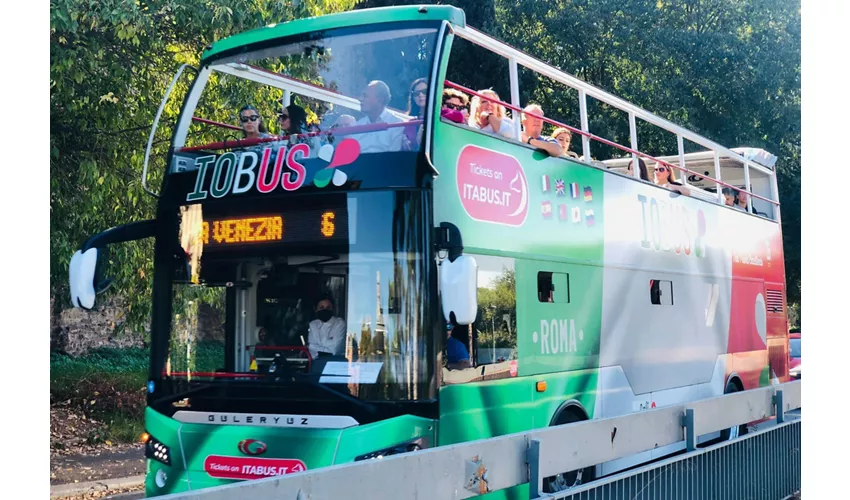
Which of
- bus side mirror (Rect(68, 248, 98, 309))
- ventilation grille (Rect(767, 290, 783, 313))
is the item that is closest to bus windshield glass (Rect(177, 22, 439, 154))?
bus side mirror (Rect(68, 248, 98, 309))

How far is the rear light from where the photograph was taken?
6223mm

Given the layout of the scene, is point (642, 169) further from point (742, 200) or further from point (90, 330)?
point (90, 330)

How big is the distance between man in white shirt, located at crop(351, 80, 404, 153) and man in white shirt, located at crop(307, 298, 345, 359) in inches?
39.9

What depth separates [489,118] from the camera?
22.8 ft

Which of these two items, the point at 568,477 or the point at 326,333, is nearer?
the point at 326,333

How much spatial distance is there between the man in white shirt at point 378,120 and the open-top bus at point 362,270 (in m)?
0.01

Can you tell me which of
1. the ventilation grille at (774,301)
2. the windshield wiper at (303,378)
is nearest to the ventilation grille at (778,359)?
the ventilation grille at (774,301)

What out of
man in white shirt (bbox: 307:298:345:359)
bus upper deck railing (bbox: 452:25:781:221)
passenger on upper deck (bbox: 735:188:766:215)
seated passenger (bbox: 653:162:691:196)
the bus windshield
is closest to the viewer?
the bus windshield

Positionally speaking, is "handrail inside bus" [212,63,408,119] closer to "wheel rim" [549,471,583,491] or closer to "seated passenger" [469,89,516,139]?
"seated passenger" [469,89,516,139]

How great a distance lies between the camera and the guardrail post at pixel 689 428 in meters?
5.83

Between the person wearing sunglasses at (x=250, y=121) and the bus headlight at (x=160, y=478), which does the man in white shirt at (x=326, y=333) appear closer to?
the bus headlight at (x=160, y=478)

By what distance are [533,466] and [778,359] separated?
940cm

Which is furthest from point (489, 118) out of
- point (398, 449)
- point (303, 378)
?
point (398, 449)
